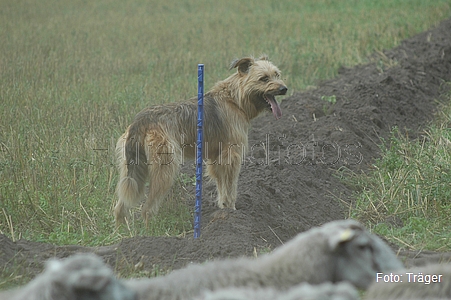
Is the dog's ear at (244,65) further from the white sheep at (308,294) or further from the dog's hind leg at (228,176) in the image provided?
the white sheep at (308,294)

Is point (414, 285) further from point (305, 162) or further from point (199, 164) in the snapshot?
point (305, 162)

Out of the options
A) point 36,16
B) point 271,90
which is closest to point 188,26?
point 36,16

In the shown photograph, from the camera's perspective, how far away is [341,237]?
4648 mm

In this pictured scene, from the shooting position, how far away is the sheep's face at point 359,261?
15.7 feet

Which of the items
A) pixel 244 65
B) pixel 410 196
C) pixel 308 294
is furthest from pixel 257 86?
pixel 308 294

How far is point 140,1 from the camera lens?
32.3m

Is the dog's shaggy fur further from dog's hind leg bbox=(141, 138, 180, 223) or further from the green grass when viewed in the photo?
the green grass

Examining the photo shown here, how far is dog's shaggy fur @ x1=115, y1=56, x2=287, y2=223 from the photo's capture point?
7848mm

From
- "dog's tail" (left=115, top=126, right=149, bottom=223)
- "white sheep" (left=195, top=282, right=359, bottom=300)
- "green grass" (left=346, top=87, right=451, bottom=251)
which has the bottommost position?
"green grass" (left=346, top=87, right=451, bottom=251)

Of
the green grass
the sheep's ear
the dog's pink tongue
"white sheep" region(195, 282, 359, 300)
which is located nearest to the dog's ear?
the dog's pink tongue

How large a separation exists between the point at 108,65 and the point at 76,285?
44.0 feet

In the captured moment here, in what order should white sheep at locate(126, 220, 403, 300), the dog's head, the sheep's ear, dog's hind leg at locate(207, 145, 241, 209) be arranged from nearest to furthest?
white sheep at locate(126, 220, 403, 300) < the sheep's ear < dog's hind leg at locate(207, 145, 241, 209) < the dog's head

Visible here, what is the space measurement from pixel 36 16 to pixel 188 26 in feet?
19.4

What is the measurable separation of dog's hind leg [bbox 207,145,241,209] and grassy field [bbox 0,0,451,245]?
520 millimetres
